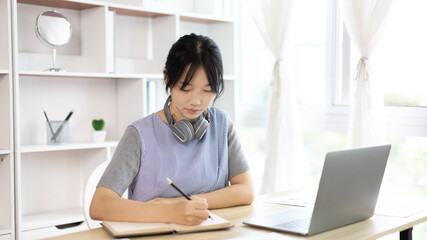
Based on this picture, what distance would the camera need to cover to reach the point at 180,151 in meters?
1.88

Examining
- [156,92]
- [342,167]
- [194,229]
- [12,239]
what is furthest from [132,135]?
[156,92]

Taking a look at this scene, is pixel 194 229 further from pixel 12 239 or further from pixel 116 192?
pixel 12 239

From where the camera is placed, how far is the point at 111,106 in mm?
3277

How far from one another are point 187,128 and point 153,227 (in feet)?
1.41

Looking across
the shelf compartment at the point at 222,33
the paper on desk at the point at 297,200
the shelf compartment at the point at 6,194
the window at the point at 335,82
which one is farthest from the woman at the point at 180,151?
the shelf compartment at the point at 222,33

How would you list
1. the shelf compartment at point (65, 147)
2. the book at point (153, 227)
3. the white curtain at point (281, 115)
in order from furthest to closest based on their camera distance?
the white curtain at point (281, 115)
the shelf compartment at point (65, 147)
the book at point (153, 227)

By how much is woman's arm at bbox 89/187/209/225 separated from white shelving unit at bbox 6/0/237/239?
3.76 feet

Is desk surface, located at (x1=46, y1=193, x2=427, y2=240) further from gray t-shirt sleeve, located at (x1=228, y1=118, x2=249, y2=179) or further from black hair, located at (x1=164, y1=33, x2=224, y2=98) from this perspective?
black hair, located at (x1=164, y1=33, x2=224, y2=98)

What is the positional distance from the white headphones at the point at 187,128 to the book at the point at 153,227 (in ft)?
1.13

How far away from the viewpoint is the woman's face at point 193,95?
1778 millimetres

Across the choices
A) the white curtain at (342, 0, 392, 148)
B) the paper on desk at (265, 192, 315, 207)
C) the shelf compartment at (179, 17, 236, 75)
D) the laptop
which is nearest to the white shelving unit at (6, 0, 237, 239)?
the shelf compartment at (179, 17, 236, 75)

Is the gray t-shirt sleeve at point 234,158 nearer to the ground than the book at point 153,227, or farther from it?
farther from it

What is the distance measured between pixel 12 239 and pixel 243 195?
4.36ft

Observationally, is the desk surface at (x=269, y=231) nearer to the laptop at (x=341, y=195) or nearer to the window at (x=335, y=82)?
the laptop at (x=341, y=195)
